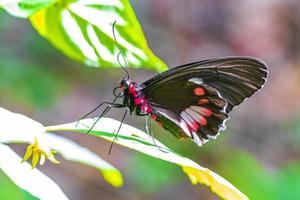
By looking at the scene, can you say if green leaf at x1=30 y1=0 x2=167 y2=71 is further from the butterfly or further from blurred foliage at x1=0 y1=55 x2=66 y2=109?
blurred foliage at x1=0 y1=55 x2=66 y2=109

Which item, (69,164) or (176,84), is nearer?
(176,84)

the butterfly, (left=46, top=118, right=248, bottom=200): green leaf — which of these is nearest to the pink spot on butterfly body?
the butterfly

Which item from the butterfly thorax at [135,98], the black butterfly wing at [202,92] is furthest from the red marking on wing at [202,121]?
the butterfly thorax at [135,98]

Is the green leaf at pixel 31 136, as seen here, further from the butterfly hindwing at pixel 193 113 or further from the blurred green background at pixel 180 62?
the blurred green background at pixel 180 62

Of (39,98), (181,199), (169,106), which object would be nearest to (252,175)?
(181,199)

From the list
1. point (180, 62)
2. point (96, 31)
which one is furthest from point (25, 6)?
point (180, 62)

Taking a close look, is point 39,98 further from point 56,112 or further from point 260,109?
point 260,109

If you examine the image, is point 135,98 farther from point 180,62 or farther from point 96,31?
point 180,62
